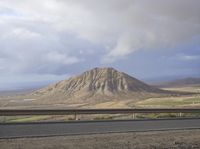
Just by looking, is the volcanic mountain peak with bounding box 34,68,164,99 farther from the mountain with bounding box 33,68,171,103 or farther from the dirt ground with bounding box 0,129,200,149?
the dirt ground with bounding box 0,129,200,149

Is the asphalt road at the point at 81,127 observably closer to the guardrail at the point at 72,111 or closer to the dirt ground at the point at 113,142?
the dirt ground at the point at 113,142

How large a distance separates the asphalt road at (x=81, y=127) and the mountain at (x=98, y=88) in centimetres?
8958

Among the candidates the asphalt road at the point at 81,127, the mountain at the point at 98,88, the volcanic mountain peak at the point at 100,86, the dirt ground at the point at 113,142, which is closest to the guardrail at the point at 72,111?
the asphalt road at the point at 81,127

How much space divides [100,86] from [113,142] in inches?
4355

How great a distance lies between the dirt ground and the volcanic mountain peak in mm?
97365

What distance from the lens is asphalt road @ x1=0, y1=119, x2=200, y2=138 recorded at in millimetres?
19859

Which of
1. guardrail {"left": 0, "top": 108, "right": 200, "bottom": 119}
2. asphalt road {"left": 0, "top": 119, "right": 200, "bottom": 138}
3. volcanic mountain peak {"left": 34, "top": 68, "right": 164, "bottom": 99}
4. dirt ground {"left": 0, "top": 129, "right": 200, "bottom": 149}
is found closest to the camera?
dirt ground {"left": 0, "top": 129, "right": 200, "bottom": 149}

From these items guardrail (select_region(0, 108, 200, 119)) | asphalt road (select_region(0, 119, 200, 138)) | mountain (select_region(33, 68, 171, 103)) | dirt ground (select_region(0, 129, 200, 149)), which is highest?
mountain (select_region(33, 68, 171, 103))

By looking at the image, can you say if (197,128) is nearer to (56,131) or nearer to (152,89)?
(56,131)

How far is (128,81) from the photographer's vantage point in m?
134

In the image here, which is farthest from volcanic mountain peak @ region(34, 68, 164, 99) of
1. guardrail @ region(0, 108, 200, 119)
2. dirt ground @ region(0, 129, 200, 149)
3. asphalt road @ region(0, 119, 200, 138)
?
dirt ground @ region(0, 129, 200, 149)

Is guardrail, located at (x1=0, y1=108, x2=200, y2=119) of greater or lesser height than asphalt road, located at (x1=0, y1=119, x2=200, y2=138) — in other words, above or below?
above

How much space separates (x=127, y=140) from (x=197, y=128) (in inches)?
247

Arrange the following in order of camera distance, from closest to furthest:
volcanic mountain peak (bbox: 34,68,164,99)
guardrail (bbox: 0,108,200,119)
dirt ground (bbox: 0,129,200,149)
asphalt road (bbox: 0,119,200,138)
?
dirt ground (bbox: 0,129,200,149) → asphalt road (bbox: 0,119,200,138) → guardrail (bbox: 0,108,200,119) → volcanic mountain peak (bbox: 34,68,164,99)
